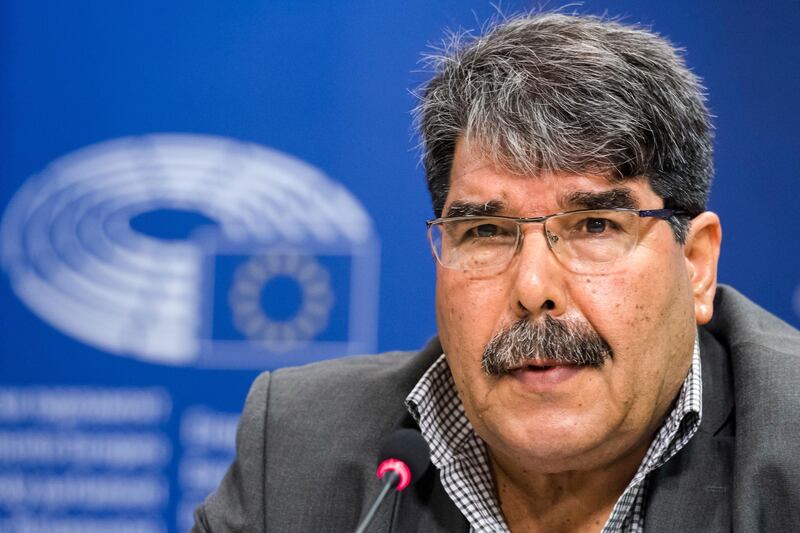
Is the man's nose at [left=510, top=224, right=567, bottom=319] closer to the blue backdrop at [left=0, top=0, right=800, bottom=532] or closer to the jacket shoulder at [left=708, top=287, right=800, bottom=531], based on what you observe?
the jacket shoulder at [left=708, top=287, right=800, bottom=531]

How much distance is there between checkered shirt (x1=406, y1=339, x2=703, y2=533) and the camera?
66.0 inches

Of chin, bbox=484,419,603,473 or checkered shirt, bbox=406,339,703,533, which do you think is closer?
chin, bbox=484,419,603,473

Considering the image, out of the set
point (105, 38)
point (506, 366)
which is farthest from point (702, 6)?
point (105, 38)

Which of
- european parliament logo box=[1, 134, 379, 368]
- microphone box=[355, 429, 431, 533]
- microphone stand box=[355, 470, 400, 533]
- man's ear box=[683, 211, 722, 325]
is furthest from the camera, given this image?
european parliament logo box=[1, 134, 379, 368]

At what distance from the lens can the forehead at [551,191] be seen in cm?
158

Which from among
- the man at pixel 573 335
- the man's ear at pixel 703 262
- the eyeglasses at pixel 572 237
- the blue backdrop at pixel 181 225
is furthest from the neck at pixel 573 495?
the blue backdrop at pixel 181 225

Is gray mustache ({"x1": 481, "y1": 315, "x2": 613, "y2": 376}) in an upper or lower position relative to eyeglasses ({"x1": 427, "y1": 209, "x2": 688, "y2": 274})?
lower

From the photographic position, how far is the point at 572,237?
1605 millimetres

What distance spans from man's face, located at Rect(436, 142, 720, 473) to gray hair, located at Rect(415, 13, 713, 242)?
0.14ft

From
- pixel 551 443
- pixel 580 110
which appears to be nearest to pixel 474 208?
pixel 580 110

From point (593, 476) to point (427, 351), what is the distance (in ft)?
1.55

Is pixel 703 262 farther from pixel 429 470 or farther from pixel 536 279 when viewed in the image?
pixel 429 470

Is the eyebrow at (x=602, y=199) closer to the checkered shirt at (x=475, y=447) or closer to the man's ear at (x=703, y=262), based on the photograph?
the man's ear at (x=703, y=262)

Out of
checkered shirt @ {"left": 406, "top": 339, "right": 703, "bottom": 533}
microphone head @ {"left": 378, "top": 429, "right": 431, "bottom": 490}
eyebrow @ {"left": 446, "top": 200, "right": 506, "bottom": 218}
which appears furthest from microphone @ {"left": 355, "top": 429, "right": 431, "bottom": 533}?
eyebrow @ {"left": 446, "top": 200, "right": 506, "bottom": 218}
